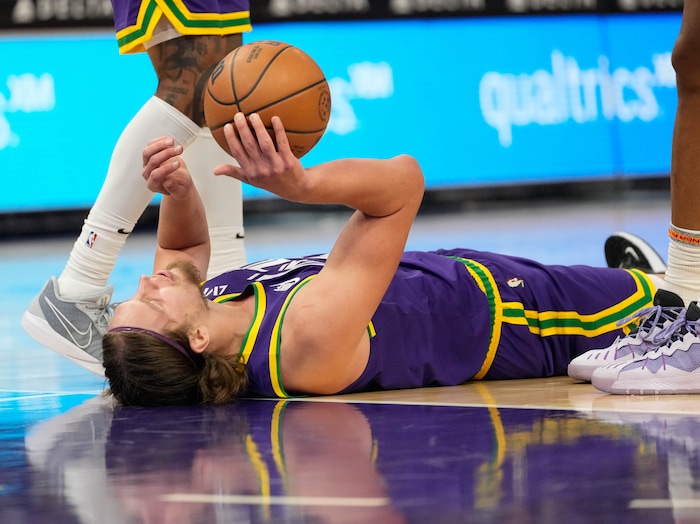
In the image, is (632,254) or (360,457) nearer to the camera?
(360,457)

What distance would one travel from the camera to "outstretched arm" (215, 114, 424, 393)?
9.21 ft

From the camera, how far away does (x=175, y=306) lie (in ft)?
9.70

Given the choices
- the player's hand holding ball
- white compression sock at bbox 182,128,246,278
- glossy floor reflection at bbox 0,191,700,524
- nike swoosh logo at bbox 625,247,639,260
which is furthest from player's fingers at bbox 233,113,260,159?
nike swoosh logo at bbox 625,247,639,260

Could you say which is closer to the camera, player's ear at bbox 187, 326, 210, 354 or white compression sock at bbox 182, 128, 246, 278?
player's ear at bbox 187, 326, 210, 354

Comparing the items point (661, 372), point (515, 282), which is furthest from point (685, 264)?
point (515, 282)

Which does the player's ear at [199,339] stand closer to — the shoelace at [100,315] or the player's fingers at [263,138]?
the player's fingers at [263,138]

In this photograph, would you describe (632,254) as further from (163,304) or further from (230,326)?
(163,304)

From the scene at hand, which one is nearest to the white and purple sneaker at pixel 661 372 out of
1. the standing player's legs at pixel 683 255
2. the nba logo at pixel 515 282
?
the standing player's legs at pixel 683 255

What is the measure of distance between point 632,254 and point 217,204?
1.59 metres

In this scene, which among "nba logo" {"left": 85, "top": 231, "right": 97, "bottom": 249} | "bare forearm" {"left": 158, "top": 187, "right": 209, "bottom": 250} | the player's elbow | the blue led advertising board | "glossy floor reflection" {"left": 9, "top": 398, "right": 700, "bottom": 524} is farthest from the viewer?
the blue led advertising board

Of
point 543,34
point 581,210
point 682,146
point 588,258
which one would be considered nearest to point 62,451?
point 682,146

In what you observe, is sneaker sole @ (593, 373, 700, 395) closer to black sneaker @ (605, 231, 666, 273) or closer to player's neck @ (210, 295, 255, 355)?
player's neck @ (210, 295, 255, 355)

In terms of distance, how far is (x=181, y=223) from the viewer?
3.57 meters

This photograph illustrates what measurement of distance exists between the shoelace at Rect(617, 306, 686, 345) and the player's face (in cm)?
116
